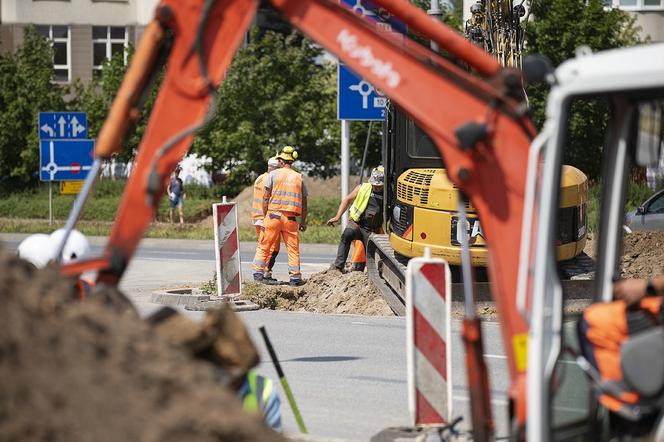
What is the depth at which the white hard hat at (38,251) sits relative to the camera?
7.16 m

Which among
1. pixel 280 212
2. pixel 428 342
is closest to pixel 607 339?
pixel 428 342

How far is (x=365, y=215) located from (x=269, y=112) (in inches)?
823

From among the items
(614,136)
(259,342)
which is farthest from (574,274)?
(614,136)

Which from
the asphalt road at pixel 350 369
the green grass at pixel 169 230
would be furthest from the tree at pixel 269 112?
the asphalt road at pixel 350 369

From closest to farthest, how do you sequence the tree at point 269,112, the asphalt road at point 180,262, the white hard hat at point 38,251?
the white hard hat at point 38,251 < the asphalt road at point 180,262 < the tree at point 269,112

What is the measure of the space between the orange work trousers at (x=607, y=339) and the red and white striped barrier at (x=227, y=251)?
33.8 ft

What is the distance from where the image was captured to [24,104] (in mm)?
43125

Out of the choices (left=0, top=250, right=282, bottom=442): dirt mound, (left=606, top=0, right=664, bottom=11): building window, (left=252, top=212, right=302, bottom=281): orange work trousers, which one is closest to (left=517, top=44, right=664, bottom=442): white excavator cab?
(left=0, top=250, right=282, bottom=442): dirt mound

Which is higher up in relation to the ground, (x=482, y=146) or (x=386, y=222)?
(x=482, y=146)

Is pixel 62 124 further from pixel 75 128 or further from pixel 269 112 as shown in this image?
pixel 269 112

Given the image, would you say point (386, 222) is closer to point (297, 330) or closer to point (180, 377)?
point (297, 330)

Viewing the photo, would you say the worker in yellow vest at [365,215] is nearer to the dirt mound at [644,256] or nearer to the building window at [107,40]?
the dirt mound at [644,256]

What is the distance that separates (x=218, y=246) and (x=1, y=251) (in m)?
10.1

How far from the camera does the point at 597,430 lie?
5586mm
